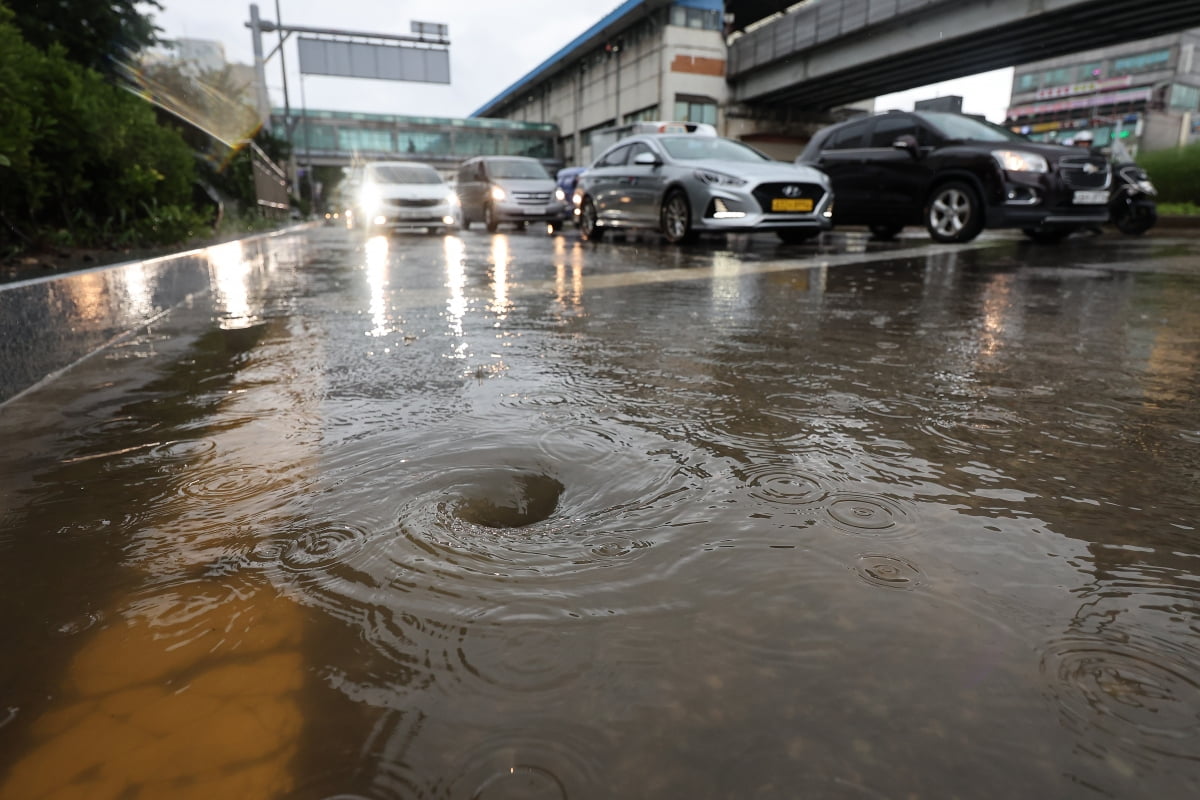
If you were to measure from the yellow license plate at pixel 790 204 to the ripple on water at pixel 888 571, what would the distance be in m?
8.46

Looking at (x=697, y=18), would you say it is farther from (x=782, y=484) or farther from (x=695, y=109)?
(x=782, y=484)

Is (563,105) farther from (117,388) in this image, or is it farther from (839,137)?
(117,388)

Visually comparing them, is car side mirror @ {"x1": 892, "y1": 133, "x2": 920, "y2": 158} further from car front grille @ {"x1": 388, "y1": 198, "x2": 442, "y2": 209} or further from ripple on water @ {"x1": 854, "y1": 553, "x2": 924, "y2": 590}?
car front grille @ {"x1": 388, "y1": 198, "x2": 442, "y2": 209}

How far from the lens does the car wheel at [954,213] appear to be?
347 inches

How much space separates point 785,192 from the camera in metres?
9.18

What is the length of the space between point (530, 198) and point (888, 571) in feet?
50.9

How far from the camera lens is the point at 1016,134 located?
9328mm

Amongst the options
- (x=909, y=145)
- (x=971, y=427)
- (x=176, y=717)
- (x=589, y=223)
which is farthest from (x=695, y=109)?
(x=176, y=717)

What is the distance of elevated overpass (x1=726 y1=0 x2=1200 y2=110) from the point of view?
2406cm

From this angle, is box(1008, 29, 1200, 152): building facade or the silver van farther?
box(1008, 29, 1200, 152): building facade

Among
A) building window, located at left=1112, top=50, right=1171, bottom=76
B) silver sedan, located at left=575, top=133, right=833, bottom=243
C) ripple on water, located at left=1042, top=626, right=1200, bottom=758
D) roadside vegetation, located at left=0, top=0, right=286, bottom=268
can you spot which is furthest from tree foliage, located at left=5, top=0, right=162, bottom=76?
building window, located at left=1112, top=50, right=1171, bottom=76

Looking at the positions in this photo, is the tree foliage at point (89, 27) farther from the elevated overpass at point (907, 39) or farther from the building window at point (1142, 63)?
the building window at point (1142, 63)

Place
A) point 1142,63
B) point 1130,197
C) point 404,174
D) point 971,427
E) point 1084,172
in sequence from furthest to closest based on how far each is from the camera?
point 1142,63, point 404,174, point 1130,197, point 1084,172, point 971,427

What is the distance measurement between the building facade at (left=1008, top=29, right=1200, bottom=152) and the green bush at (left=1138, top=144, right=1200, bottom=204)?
5088 centimetres
